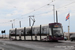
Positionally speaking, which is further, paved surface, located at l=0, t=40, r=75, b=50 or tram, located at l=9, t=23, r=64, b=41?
tram, located at l=9, t=23, r=64, b=41

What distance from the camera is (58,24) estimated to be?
103 feet

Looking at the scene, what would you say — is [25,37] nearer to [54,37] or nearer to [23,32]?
[23,32]

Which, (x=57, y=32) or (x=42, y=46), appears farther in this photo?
(x=57, y=32)

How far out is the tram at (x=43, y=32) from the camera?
30742 millimetres

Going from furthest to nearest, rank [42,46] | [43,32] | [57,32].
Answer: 1. [43,32]
2. [57,32]
3. [42,46]

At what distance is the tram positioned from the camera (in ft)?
101

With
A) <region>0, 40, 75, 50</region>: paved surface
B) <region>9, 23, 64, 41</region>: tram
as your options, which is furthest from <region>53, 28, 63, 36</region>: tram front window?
<region>0, 40, 75, 50</region>: paved surface

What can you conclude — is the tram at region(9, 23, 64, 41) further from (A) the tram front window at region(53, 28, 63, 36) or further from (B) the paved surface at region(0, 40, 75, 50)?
(B) the paved surface at region(0, 40, 75, 50)

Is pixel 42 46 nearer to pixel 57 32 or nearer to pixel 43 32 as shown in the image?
pixel 57 32

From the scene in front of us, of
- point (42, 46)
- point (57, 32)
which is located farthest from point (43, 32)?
point (42, 46)

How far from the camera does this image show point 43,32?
33.2 metres

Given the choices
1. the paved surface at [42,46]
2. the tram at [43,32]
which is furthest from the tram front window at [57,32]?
the paved surface at [42,46]

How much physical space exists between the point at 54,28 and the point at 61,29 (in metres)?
1.27

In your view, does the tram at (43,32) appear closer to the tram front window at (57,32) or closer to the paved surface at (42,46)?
the tram front window at (57,32)
